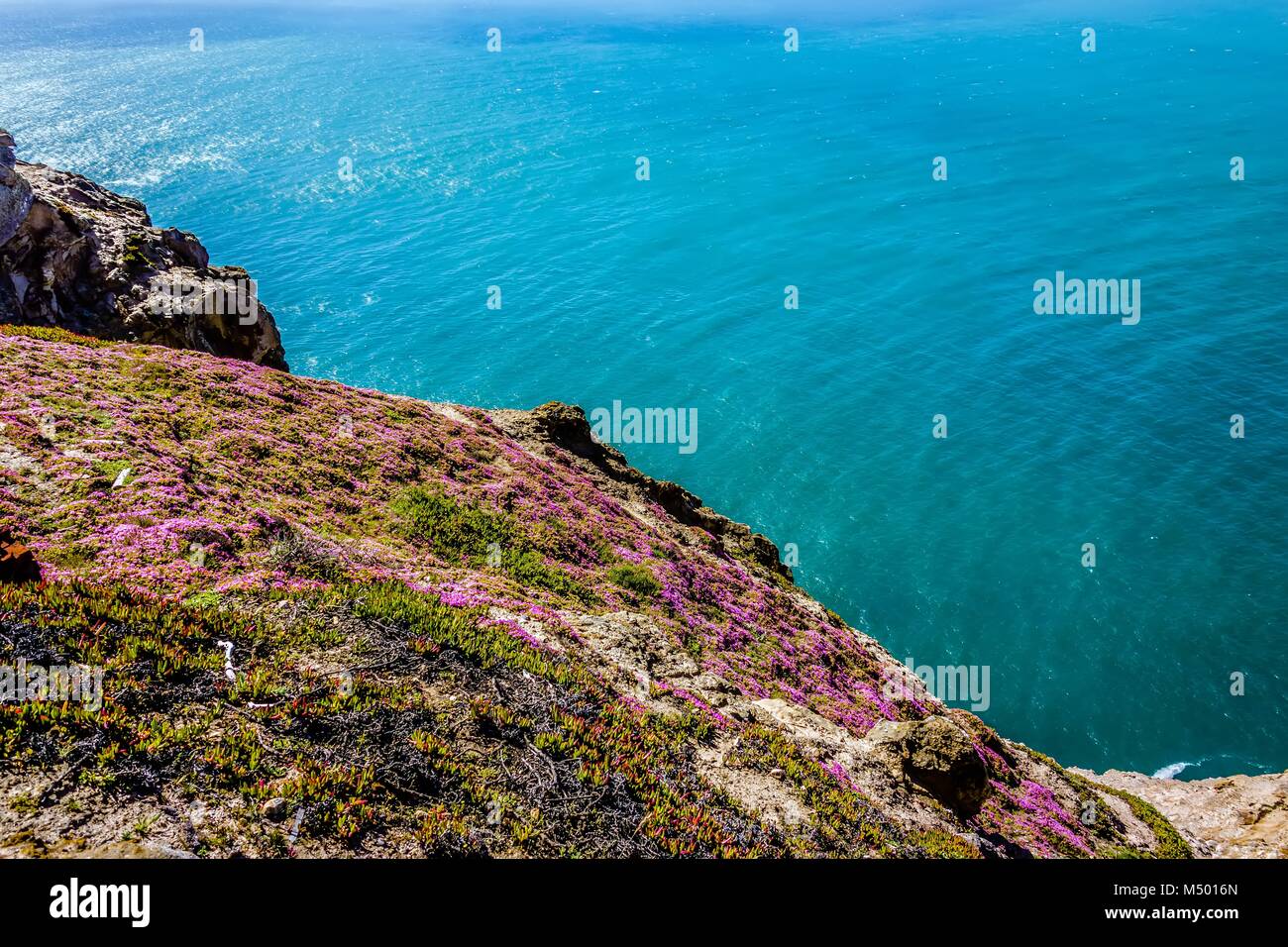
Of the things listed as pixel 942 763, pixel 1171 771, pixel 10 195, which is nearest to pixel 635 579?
pixel 942 763

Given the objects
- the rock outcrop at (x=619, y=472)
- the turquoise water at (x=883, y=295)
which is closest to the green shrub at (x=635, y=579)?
the rock outcrop at (x=619, y=472)

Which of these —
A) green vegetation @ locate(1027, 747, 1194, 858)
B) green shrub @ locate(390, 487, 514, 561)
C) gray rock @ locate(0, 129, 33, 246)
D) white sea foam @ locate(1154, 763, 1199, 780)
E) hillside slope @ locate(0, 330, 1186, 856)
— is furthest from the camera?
white sea foam @ locate(1154, 763, 1199, 780)

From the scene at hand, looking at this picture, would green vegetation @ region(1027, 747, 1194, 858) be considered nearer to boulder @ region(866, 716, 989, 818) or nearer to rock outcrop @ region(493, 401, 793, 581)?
boulder @ region(866, 716, 989, 818)

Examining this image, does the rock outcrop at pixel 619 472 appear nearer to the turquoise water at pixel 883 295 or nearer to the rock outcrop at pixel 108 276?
the rock outcrop at pixel 108 276

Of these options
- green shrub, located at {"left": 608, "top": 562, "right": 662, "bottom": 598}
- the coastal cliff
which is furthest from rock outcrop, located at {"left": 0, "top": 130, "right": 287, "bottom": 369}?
green shrub, located at {"left": 608, "top": 562, "right": 662, "bottom": 598}

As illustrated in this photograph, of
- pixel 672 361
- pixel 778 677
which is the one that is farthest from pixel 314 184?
pixel 778 677
